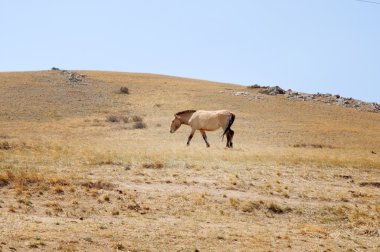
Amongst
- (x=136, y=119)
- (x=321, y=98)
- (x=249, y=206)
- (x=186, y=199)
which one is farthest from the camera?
(x=321, y=98)

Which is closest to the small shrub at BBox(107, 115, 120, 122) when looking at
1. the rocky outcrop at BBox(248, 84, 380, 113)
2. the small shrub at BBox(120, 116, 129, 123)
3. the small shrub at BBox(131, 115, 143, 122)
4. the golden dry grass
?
the small shrub at BBox(120, 116, 129, 123)

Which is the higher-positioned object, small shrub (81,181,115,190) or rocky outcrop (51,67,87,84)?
rocky outcrop (51,67,87,84)

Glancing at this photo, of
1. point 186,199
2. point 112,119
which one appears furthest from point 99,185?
point 112,119

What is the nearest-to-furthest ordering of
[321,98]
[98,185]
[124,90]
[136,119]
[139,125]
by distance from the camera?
[98,185]
[139,125]
[136,119]
[124,90]
[321,98]

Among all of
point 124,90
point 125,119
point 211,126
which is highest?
point 124,90

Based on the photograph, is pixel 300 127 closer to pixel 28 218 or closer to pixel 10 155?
pixel 10 155

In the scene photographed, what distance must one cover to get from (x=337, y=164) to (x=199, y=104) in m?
31.0

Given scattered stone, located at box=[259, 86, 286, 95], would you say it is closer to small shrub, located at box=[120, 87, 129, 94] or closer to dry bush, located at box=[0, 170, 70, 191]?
small shrub, located at box=[120, 87, 129, 94]

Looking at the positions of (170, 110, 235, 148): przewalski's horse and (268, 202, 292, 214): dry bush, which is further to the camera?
(170, 110, 235, 148): przewalski's horse

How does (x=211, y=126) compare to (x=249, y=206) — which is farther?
(x=211, y=126)

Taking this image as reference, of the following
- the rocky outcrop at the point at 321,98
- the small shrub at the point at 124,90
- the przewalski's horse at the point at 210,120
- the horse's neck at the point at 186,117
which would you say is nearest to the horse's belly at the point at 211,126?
the przewalski's horse at the point at 210,120

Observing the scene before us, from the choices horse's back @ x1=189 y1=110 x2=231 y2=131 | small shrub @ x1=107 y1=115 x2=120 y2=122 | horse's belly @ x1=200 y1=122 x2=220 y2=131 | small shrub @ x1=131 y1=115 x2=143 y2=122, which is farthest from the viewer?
small shrub @ x1=131 y1=115 x2=143 y2=122

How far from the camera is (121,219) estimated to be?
1368cm

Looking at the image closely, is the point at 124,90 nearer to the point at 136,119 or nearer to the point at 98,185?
the point at 136,119
